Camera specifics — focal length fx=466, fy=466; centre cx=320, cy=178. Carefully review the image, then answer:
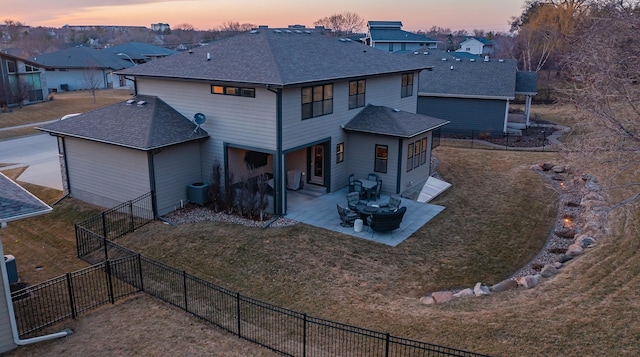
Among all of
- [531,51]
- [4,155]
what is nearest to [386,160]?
[4,155]

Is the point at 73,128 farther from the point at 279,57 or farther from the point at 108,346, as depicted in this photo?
the point at 108,346

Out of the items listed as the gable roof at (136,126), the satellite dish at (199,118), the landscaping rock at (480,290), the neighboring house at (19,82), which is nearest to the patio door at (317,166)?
the gable roof at (136,126)

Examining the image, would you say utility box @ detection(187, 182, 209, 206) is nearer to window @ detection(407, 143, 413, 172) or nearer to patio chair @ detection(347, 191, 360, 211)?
patio chair @ detection(347, 191, 360, 211)

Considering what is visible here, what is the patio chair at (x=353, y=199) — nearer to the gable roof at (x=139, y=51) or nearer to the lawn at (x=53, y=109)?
the lawn at (x=53, y=109)

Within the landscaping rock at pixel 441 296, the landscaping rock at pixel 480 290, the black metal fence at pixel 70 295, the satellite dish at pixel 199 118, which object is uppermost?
the satellite dish at pixel 199 118

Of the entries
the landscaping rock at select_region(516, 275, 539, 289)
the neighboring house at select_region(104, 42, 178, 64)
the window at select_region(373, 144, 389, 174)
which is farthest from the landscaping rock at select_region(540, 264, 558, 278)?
the neighboring house at select_region(104, 42, 178, 64)

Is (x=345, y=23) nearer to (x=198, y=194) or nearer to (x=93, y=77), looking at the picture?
(x=93, y=77)
